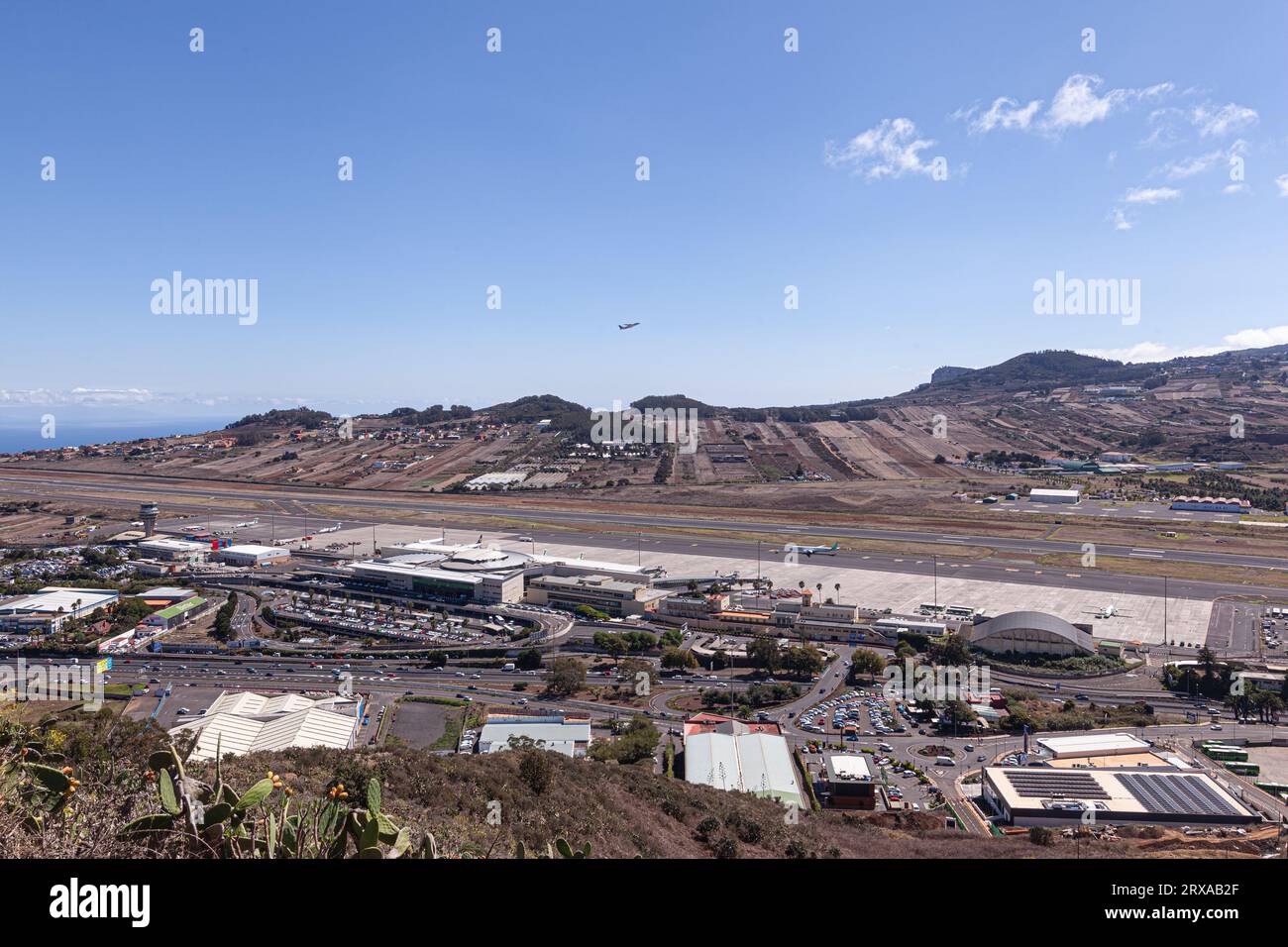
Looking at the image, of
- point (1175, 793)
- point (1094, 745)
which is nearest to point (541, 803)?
point (1175, 793)

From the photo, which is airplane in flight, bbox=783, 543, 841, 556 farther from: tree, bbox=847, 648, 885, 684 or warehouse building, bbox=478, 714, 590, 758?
warehouse building, bbox=478, 714, 590, 758

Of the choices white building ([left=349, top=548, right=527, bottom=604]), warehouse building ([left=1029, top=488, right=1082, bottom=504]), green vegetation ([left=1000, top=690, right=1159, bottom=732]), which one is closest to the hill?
green vegetation ([left=1000, top=690, right=1159, bottom=732])

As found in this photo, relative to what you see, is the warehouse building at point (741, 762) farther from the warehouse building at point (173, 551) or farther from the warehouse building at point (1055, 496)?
the warehouse building at point (1055, 496)

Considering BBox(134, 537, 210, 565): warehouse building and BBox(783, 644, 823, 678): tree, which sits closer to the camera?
BBox(783, 644, 823, 678): tree

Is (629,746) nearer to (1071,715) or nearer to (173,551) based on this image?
(1071,715)

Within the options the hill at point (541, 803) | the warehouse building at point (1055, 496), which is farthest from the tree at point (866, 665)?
the warehouse building at point (1055, 496)
